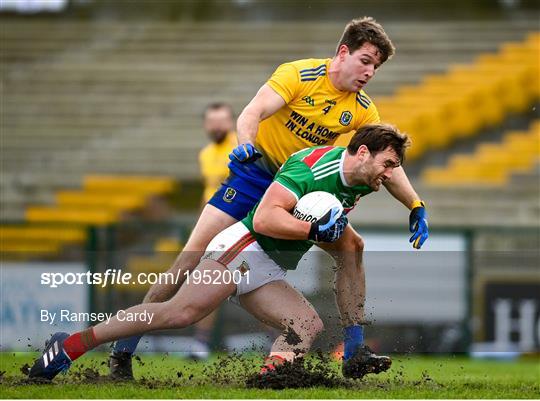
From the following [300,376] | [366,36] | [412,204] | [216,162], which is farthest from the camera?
[216,162]

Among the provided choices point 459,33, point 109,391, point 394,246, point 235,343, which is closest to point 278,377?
point 109,391

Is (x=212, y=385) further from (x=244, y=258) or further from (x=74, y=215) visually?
(x=74, y=215)

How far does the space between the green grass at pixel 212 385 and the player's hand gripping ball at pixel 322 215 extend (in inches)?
30.8

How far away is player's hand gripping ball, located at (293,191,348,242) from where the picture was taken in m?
6.44

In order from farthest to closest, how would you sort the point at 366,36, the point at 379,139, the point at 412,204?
1. the point at 412,204
2. the point at 366,36
3. the point at 379,139

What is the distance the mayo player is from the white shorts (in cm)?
42

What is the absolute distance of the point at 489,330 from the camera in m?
12.1

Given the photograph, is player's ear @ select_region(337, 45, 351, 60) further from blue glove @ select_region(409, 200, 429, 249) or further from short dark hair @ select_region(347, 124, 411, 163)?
blue glove @ select_region(409, 200, 429, 249)

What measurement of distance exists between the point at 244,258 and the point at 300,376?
67 centimetres

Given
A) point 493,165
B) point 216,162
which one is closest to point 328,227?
point 216,162

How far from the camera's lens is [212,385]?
6.74 m

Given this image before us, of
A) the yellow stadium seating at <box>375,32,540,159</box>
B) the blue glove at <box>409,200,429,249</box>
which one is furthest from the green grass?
the yellow stadium seating at <box>375,32,540,159</box>

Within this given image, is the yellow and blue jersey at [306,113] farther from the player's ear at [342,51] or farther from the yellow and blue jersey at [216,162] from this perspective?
the yellow and blue jersey at [216,162]

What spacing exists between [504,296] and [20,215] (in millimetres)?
7216
